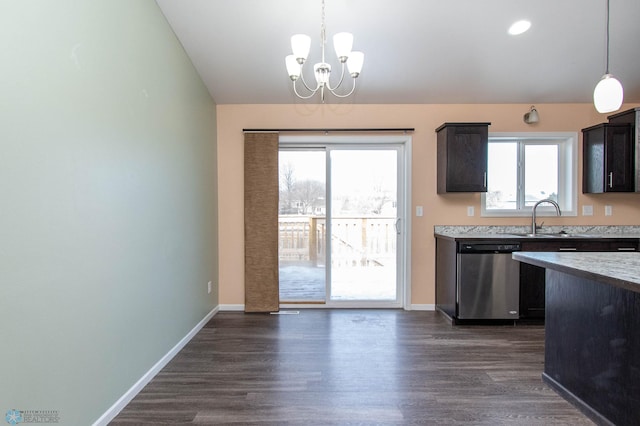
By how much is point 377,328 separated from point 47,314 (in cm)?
262

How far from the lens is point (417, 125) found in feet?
12.2

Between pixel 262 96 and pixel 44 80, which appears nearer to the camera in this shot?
pixel 44 80

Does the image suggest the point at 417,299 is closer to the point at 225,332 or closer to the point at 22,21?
the point at 225,332

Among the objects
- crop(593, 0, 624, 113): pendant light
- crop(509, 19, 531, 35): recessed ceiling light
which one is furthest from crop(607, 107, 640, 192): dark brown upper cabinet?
crop(593, 0, 624, 113): pendant light

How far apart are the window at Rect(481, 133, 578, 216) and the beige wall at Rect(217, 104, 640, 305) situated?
0.17 m

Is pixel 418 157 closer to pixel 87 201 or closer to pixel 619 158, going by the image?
pixel 619 158

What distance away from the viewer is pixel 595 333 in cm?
175

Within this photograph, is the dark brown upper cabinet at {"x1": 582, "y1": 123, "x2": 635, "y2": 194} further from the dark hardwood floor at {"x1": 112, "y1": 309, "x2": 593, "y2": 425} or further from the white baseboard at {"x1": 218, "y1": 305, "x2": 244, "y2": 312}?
the white baseboard at {"x1": 218, "y1": 305, "x2": 244, "y2": 312}

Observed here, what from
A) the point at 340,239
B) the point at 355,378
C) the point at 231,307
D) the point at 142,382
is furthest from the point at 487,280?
the point at 142,382

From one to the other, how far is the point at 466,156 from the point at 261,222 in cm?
240

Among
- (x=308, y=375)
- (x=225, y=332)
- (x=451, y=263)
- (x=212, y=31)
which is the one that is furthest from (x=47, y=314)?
(x=451, y=263)

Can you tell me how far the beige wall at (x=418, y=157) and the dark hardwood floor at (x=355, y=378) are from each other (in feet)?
2.50

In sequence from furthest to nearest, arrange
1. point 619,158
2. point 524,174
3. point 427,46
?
1. point 524,174
2. point 619,158
3. point 427,46

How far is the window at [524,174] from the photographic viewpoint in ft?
12.4
